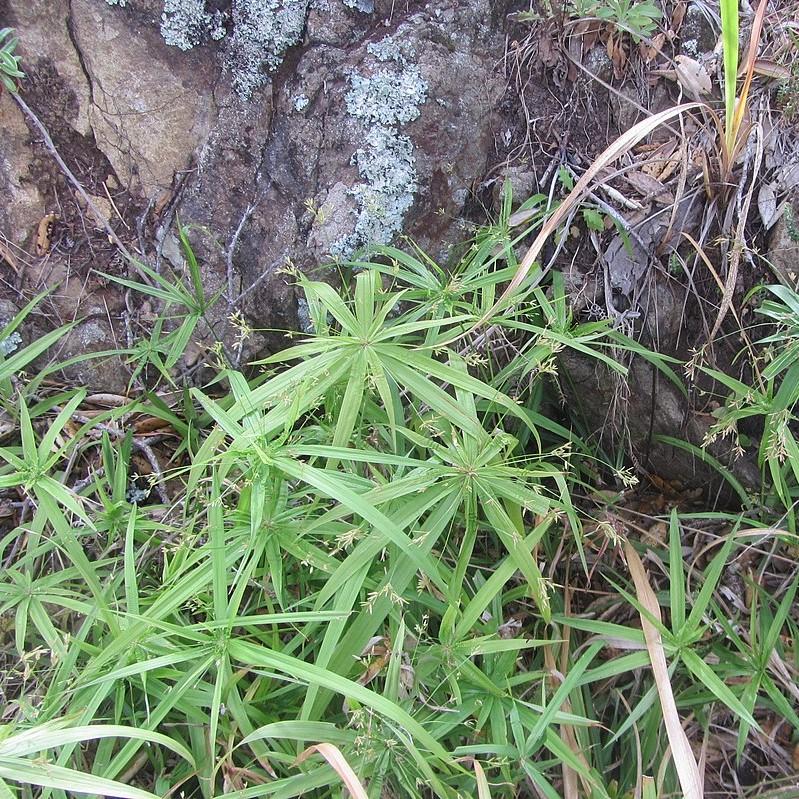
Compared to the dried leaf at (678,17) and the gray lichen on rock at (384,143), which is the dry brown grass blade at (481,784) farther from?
the dried leaf at (678,17)

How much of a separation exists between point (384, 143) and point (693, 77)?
80 cm

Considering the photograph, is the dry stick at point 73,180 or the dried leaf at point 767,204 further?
the dry stick at point 73,180

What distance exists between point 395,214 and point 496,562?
941 millimetres

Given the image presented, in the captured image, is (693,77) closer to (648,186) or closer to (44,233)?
(648,186)

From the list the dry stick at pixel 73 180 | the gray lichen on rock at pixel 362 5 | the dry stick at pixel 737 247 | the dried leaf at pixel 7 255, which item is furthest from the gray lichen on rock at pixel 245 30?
the dry stick at pixel 737 247

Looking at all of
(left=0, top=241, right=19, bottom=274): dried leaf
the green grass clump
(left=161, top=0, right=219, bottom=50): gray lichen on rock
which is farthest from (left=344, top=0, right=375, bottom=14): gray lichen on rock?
(left=0, top=241, right=19, bottom=274): dried leaf

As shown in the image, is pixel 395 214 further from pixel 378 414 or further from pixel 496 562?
pixel 496 562

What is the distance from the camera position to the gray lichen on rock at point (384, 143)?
1.75m

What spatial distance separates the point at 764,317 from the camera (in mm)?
1571

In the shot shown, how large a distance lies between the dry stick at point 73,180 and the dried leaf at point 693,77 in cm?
151

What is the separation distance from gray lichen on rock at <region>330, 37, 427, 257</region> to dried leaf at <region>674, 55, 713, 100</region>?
0.66 m

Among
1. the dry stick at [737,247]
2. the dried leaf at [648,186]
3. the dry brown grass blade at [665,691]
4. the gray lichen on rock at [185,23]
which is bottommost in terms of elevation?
the dry brown grass blade at [665,691]

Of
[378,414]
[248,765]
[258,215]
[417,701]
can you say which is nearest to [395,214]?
[258,215]

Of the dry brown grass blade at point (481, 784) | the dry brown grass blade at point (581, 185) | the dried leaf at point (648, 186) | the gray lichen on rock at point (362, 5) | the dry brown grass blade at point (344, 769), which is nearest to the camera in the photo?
the dry brown grass blade at point (344, 769)
